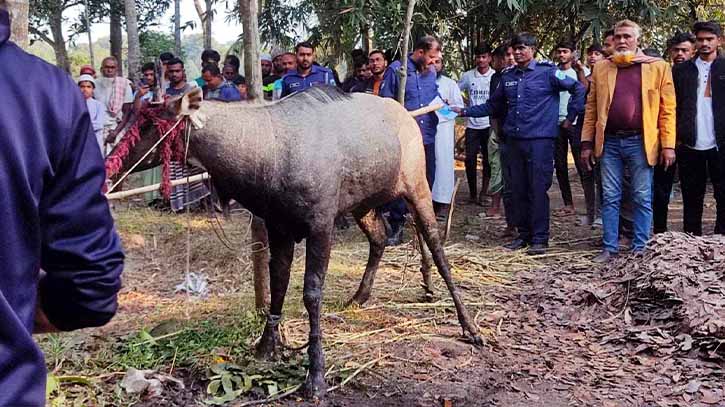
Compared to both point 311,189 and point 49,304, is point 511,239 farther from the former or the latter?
point 49,304

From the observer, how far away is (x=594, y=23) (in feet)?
33.7

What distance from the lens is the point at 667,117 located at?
6801mm

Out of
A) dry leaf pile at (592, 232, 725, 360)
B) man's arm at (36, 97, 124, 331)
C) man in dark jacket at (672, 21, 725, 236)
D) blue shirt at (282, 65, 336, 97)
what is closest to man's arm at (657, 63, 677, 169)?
man in dark jacket at (672, 21, 725, 236)

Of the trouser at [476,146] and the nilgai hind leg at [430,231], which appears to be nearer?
the nilgai hind leg at [430,231]

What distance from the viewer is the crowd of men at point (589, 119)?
681 centimetres

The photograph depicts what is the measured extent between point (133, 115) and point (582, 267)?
15.4 ft

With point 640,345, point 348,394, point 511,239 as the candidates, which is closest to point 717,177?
point 511,239

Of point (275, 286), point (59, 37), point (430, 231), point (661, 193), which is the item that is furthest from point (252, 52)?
point (59, 37)

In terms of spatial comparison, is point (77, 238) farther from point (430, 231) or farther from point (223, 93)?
point (223, 93)

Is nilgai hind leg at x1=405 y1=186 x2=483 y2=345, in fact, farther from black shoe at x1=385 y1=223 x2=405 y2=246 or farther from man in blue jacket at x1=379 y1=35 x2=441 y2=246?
black shoe at x1=385 y1=223 x2=405 y2=246

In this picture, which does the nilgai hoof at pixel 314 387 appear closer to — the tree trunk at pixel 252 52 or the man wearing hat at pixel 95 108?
the tree trunk at pixel 252 52

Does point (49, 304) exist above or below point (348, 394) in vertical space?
above

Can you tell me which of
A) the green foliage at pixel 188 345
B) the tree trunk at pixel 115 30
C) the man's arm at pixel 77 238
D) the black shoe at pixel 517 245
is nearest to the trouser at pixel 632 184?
the black shoe at pixel 517 245

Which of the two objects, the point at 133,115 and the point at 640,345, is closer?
the point at 133,115
